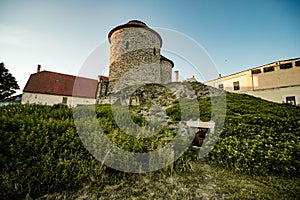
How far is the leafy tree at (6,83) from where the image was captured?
22.1 m

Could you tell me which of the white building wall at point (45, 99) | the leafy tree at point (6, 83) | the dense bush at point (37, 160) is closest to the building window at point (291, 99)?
the dense bush at point (37, 160)

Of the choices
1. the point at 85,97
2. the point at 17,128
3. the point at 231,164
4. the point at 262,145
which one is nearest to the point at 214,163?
the point at 231,164

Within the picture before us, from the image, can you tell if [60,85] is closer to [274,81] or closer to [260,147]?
[260,147]

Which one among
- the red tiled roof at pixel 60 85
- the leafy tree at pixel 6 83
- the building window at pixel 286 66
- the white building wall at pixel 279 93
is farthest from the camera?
the leafy tree at pixel 6 83

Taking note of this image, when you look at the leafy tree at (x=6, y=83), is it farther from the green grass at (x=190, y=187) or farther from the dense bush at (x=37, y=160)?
the green grass at (x=190, y=187)

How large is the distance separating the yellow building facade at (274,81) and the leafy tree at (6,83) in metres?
32.4

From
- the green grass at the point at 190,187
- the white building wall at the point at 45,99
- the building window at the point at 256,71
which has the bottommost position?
the green grass at the point at 190,187

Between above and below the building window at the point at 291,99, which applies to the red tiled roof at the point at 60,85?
above

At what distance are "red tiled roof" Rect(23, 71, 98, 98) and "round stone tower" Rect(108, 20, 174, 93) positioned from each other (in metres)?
11.7

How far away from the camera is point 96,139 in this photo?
9.20 feet

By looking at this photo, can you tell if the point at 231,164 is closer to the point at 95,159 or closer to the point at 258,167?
the point at 258,167

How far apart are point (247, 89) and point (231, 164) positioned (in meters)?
17.3

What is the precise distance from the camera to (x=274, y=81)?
49.8 feet

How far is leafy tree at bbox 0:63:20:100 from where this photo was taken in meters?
22.1
